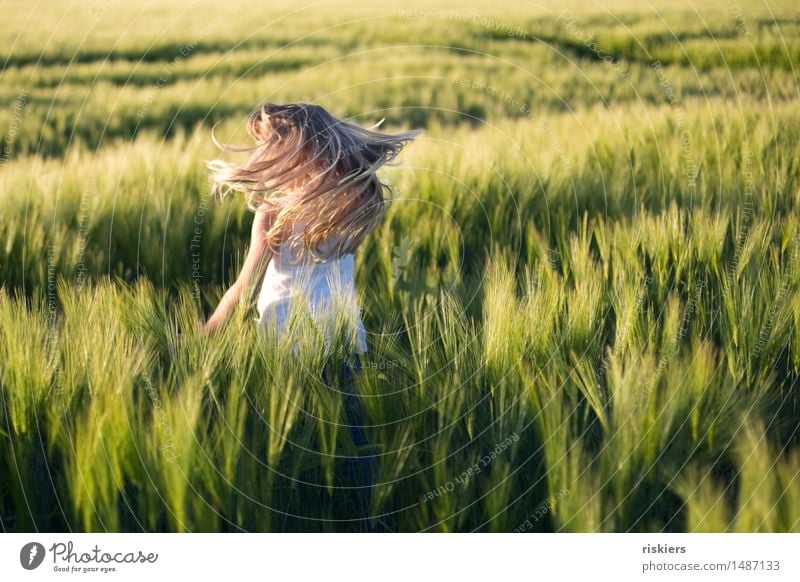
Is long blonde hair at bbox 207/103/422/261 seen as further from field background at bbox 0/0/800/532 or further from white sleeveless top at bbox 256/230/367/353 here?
field background at bbox 0/0/800/532

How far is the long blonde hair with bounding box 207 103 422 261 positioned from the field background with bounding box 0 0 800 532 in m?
0.19

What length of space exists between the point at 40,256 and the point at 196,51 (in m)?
1.54

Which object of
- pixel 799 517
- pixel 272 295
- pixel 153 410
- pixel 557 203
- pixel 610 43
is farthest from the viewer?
pixel 610 43

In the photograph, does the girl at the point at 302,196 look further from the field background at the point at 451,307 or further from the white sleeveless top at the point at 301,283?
the field background at the point at 451,307

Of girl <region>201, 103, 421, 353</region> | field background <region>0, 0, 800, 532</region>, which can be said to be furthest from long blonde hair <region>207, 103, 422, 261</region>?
field background <region>0, 0, 800, 532</region>

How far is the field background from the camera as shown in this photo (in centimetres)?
135

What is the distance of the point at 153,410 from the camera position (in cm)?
134

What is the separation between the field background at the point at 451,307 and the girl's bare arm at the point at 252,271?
0.17ft

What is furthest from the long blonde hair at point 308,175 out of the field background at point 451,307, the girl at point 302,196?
the field background at point 451,307

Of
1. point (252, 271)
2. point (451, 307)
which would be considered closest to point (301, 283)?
point (252, 271)

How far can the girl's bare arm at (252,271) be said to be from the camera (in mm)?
1587
